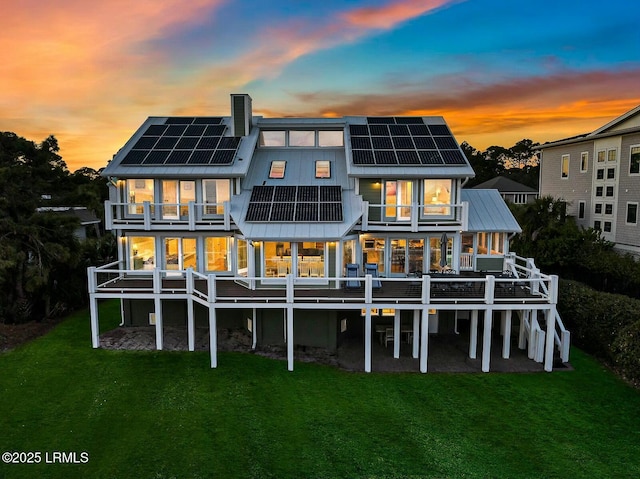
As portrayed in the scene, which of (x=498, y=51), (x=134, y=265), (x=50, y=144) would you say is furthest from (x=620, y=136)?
(x=50, y=144)

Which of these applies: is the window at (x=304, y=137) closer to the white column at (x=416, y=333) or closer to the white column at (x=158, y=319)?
the white column at (x=158, y=319)

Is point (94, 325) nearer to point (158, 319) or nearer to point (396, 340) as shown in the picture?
point (158, 319)

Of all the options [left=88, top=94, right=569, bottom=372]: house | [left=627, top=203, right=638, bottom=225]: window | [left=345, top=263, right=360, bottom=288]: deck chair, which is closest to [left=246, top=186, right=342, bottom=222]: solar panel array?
[left=88, top=94, right=569, bottom=372]: house

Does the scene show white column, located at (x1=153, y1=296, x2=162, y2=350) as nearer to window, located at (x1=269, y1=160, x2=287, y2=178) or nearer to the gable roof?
window, located at (x1=269, y1=160, x2=287, y2=178)

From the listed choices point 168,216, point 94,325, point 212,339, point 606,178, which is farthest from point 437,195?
point 606,178

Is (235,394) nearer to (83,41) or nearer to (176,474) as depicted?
(176,474)

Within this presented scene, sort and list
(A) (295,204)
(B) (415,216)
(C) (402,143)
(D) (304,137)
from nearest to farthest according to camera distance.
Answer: (B) (415,216) → (A) (295,204) → (C) (402,143) → (D) (304,137)

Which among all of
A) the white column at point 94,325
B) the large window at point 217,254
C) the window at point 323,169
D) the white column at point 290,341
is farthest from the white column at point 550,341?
the white column at point 94,325

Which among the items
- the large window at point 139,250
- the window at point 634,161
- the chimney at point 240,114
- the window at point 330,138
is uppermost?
the chimney at point 240,114
